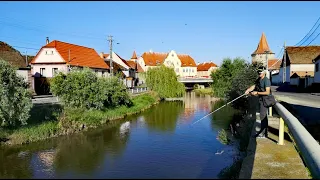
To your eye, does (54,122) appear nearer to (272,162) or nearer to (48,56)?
(272,162)

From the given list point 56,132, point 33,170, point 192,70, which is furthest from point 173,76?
point 192,70

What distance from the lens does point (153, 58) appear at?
84.2m

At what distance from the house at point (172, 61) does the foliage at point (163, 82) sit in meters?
36.2

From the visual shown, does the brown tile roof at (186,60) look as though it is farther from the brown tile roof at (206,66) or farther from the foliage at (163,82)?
the foliage at (163,82)

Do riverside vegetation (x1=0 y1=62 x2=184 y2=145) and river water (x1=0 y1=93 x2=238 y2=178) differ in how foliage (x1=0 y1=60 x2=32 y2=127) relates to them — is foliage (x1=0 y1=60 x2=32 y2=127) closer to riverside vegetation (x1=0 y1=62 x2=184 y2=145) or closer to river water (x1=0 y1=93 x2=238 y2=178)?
riverside vegetation (x1=0 y1=62 x2=184 y2=145)

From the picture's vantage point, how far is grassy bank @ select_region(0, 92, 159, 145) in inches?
621

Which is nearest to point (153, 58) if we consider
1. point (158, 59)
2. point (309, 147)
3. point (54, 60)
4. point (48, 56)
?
point (158, 59)

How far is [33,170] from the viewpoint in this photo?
1119 centimetres

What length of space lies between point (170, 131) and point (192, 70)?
68.3 metres

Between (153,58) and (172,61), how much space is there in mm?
5288

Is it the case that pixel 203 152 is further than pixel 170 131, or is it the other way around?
pixel 170 131

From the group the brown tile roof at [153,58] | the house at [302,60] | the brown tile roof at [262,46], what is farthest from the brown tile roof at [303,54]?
the brown tile roof at [153,58]

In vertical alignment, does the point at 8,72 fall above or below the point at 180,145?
above

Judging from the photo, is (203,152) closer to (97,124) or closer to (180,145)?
(180,145)
